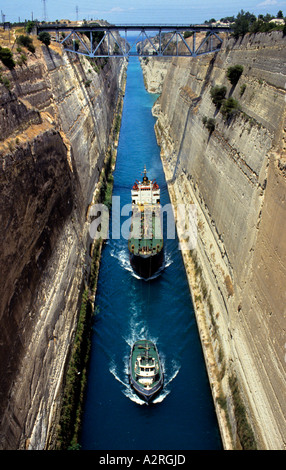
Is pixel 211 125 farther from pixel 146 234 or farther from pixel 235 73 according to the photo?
pixel 146 234

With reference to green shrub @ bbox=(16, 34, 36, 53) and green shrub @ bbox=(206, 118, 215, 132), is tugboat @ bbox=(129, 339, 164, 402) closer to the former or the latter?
green shrub @ bbox=(206, 118, 215, 132)

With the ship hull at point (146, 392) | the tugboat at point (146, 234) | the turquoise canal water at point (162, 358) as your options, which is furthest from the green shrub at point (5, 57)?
the ship hull at point (146, 392)

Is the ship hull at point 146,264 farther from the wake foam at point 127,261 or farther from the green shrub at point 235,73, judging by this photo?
the green shrub at point 235,73

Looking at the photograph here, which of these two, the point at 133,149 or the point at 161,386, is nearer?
the point at 161,386

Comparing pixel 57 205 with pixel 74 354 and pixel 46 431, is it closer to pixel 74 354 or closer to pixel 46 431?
pixel 74 354

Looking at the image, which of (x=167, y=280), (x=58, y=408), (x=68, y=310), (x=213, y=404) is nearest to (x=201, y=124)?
(x=167, y=280)
